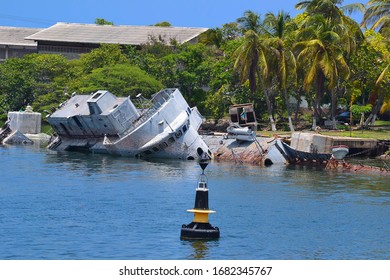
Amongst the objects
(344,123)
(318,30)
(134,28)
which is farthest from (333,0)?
(134,28)

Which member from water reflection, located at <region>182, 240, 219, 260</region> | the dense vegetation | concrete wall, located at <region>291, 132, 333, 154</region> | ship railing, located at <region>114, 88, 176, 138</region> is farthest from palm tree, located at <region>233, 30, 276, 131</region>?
water reflection, located at <region>182, 240, 219, 260</region>

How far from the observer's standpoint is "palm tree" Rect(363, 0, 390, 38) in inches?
3772

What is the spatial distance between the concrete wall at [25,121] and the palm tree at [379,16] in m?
33.9

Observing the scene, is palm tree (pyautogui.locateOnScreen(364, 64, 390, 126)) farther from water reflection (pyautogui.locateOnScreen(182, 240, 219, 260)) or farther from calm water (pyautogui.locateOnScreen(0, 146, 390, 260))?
water reflection (pyautogui.locateOnScreen(182, 240, 219, 260))

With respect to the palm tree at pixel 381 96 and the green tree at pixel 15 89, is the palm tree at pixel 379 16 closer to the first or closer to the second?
the palm tree at pixel 381 96

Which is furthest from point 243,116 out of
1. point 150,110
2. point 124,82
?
point 124,82

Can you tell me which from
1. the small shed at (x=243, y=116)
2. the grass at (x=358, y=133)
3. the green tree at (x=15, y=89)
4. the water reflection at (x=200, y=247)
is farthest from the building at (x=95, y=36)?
the water reflection at (x=200, y=247)

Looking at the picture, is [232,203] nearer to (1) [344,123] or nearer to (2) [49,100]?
(1) [344,123]

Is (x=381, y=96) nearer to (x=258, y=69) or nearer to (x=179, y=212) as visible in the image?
(x=258, y=69)

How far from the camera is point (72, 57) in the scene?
420 ft

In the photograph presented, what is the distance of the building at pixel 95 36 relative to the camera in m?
123

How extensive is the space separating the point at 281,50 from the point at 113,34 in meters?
41.4

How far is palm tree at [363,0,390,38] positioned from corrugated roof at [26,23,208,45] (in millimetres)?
25613

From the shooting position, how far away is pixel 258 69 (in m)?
89.9
